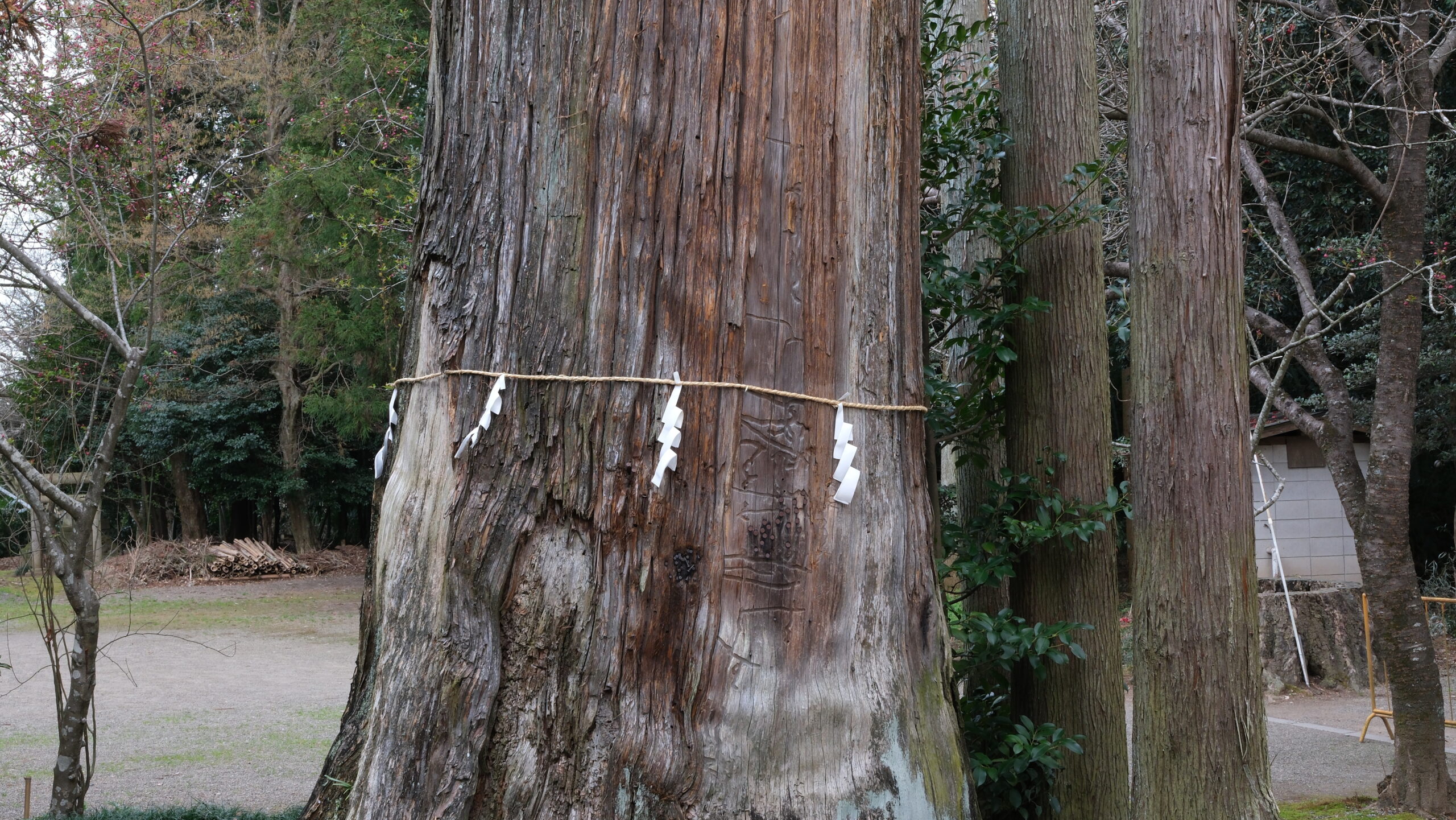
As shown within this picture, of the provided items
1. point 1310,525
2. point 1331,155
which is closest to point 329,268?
point 1331,155

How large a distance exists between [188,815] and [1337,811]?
22.8 feet

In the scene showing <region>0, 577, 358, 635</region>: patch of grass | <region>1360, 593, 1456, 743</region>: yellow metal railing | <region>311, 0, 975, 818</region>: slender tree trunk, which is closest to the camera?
<region>311, 0, 975, 818</region>: slender tree trunk

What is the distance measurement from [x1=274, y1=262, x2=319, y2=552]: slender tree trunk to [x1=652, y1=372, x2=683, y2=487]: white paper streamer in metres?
20.2

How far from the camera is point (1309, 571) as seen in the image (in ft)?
51.3

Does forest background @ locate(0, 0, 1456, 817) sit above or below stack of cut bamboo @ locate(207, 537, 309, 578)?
above

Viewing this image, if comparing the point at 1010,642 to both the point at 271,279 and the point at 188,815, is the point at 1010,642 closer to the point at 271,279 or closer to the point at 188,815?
the point at 188,815

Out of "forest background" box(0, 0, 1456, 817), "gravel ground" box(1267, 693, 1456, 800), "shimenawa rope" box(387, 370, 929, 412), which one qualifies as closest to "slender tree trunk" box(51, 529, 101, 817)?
"forest background" box(0, 0, 1456, 817)

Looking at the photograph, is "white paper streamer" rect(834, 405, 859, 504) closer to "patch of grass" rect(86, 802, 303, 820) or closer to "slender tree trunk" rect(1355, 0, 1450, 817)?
"patch of grass" rect(86, 802, 303, 820)

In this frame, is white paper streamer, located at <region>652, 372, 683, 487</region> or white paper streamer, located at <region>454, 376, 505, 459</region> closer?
white paper streamer, located at <region>652, 372, 683, 487</region>

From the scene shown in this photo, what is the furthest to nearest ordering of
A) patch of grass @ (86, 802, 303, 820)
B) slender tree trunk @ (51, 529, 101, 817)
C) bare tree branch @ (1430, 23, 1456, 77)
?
1. bare tree branch @ (1430, 23, 1456, 77)
2. slender tree trunk @ (51, 529, 101, 817)
3. patch of grass @ (86, 802, 303, 820)

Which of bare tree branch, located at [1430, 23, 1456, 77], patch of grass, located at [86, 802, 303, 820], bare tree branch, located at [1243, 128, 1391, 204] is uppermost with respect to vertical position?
bare tree branch, located at [1430, 23, 1456, 77]

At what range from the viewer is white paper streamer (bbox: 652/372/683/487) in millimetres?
2076

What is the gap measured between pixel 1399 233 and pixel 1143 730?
6.18 metres

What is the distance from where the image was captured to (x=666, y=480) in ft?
6.88
